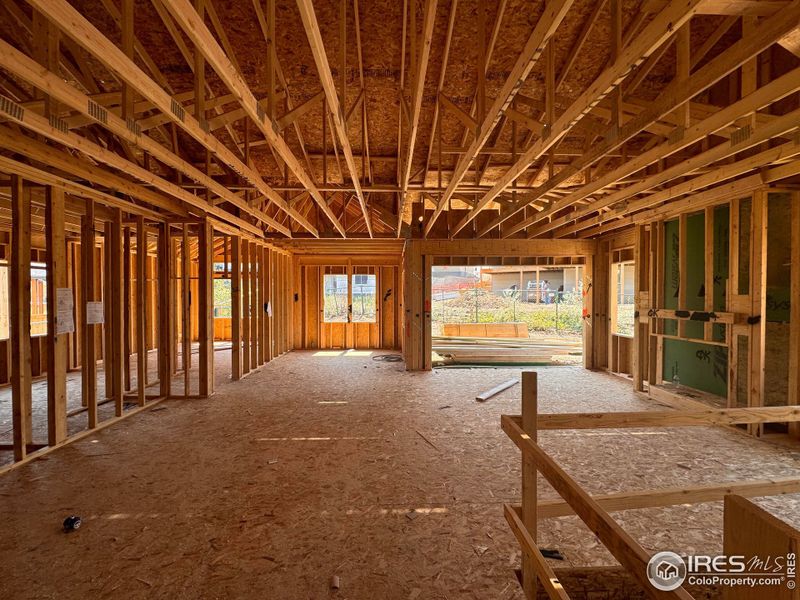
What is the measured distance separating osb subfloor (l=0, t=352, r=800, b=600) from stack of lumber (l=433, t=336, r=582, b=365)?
436 centimetres

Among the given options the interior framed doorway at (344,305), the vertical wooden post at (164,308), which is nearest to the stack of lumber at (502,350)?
the interior framed doorway at (344,305)

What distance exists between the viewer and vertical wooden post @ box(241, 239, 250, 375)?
8.09 meters

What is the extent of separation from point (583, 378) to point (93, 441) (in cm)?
823

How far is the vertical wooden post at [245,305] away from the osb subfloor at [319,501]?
2.50m

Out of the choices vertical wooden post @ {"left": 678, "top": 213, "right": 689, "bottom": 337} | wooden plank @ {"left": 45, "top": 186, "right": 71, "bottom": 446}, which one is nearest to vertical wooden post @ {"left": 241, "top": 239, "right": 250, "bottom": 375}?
wooden plank @ {"left": 45, "top": 186, "right": 71, "bottom": 446}

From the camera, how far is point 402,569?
2447 millimetres

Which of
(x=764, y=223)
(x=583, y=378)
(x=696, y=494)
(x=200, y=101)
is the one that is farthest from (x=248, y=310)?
(x=764, y=223)

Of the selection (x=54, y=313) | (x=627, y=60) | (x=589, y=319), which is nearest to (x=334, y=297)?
(x=589, y=319)

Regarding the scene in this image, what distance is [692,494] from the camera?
194 centimetres

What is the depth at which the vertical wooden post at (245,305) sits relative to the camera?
809 cm

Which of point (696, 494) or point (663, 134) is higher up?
point (663, 134)

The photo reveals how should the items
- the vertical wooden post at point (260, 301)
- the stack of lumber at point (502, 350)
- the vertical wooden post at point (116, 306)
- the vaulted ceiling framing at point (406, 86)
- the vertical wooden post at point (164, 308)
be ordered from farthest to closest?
the stack of lumber at point (502, 350) < the vertical wooden post at point (260, 301) < the vertical wooden post at point (164, 308) < the vertical wooden post at point (116, 306) < the vaulted ceiling framing at point (406, 86)

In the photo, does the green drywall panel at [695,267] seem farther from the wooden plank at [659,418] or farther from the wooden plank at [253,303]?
the wooden plank at [253,303]

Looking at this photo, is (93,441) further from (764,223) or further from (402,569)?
(764,223)
